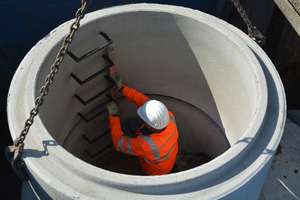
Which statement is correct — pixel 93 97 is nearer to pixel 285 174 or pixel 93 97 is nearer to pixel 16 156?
pixel 16 156

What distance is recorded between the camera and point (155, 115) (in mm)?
Result: 3633

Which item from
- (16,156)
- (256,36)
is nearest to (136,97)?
(256,36)

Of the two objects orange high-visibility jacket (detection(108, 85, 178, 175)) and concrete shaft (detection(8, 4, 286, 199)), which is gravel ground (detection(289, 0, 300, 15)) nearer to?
concrete shaft (detection(8, 4, 286, 199))

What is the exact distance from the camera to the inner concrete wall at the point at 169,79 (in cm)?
389

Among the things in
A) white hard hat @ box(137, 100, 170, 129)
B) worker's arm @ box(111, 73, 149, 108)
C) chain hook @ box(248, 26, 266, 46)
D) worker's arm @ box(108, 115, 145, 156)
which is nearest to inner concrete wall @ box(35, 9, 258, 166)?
worker's arm @ box(111, 73, 149, 108)

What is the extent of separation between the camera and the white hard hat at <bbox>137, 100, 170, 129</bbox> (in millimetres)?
3639

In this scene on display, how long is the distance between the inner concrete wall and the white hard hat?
39.1 inches

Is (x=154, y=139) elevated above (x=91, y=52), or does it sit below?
below

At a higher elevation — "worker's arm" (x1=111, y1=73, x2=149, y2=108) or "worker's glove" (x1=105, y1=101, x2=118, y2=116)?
"worker's arm" (x1=111, y1=73, x2=149, y2=108)

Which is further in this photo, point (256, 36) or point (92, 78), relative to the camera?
point (92, 78)

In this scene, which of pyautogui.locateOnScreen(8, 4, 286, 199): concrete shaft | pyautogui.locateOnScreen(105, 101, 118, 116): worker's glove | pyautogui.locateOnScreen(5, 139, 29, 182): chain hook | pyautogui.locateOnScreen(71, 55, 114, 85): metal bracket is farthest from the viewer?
pyautogui.locateOnScreen(105, 101, 118, 116): worker's glove

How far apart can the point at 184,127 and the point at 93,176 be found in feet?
10.4

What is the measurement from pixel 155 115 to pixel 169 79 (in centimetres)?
152

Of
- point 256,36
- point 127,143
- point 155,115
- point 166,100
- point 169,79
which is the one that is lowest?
point 166,100
